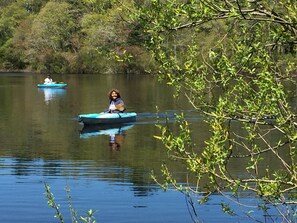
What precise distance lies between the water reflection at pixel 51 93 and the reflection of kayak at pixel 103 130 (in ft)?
48.4

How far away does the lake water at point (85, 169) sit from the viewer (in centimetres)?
1341

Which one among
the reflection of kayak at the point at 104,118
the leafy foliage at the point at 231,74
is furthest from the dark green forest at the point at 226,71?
the reflection of kayak at the point at 104,118

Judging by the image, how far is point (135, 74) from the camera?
83.1 m

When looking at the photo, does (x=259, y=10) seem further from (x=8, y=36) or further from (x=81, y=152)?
(x=8, y=36)

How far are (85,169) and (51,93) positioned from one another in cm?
3364

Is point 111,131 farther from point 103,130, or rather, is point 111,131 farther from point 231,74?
Result: point 231,74

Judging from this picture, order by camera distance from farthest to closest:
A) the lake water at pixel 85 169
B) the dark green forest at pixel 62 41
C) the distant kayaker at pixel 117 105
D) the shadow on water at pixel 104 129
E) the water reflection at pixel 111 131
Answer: the dark green forest at pixel 62 41 < the distant kayaker at pixel 117 105 < the shadow on water at pixel 104 129 < the water reflection at pixel 111 131 < the lake water at pixel 85 169

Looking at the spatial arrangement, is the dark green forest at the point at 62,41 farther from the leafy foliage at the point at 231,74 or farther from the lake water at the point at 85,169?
the leafy foliage at the point at 231,74

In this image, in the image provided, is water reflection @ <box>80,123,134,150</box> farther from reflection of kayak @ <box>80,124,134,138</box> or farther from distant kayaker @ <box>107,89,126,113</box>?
distant kayaker @ <box>107,89,126,113</box>

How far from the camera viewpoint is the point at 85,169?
1855 cm

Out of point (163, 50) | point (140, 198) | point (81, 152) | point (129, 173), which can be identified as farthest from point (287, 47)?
point (81, 152)

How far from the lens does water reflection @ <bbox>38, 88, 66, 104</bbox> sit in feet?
152

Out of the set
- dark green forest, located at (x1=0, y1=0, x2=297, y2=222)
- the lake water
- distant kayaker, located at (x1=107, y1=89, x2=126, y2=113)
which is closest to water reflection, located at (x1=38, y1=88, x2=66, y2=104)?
the lake water

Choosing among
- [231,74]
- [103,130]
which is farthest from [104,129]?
[231,74]
